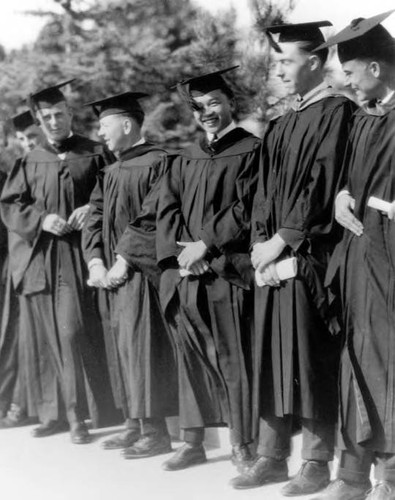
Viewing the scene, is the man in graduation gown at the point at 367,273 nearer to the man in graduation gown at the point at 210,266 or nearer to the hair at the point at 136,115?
the man in graduation gown at the point at 210,266

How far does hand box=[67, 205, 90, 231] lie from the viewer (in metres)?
6.25

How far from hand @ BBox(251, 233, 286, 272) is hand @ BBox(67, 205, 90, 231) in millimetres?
1835

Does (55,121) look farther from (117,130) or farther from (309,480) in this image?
(309,480)

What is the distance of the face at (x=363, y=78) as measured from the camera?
4230mm

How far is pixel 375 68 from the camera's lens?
423 centimetres

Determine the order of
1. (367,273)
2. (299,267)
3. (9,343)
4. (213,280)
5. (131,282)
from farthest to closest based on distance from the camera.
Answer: (9,343)
(131,282)
(213,280)
(299,267)
(367,273)

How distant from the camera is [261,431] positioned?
15.7ft

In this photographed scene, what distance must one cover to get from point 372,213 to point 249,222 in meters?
0.96

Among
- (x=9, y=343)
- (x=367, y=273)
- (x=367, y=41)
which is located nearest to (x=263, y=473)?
(x=367, y=273)

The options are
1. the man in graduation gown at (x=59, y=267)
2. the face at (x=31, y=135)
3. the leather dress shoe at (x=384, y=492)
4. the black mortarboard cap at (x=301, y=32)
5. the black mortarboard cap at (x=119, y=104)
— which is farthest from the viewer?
the face at (x=31, y=135)

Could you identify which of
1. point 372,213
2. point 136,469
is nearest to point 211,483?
point 136,469

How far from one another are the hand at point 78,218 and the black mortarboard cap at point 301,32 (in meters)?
2.10

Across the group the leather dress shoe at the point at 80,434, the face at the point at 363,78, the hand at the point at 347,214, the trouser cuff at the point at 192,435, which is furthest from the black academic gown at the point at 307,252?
the leather dress shoe at the point at 80,434

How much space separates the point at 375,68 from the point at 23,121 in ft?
11.7
